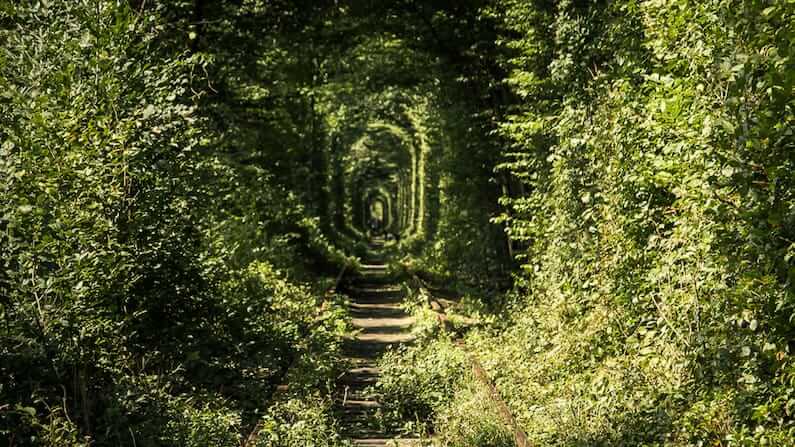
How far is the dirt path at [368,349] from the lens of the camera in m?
8.98

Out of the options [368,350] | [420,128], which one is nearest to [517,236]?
[368,350]

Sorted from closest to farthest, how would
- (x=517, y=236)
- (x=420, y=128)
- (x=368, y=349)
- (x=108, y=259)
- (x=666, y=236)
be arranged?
(x=108, y=259)
(x=666, y=236)
(x=517, y=236)
(x=368, y=349)
(x=420, y=128)

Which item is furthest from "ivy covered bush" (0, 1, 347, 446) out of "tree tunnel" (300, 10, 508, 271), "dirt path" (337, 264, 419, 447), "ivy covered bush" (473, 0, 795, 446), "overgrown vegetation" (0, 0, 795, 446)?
"tree tunnel" (300, 10, 508, 271)

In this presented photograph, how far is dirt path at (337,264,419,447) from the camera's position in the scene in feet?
29.5

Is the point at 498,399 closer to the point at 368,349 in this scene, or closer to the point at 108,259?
the point at 108,259

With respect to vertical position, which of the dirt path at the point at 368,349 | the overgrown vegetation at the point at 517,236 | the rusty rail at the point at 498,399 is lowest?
the dirt path at the point at 368,349

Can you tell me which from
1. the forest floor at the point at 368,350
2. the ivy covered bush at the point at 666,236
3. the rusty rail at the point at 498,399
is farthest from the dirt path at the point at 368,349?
the ivy covered bush at the point at 666,236

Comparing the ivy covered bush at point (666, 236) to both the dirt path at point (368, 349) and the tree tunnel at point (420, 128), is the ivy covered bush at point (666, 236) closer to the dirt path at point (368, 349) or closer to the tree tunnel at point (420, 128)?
the dirt path at point (368, 349)

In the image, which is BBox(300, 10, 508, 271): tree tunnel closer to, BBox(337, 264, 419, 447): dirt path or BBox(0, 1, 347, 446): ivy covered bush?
BBox(337, 264, 419, 447): dirt path

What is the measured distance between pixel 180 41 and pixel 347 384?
21.6 ft

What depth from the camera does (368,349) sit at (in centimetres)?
1504

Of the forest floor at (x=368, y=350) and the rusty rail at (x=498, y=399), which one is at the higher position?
the rusty rail at (x=498, y=399)

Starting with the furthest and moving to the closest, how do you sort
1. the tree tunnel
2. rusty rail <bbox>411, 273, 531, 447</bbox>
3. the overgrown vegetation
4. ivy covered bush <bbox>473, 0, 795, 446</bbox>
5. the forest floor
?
1. the tree tunnel
2. the forest floor
3. rusty rail <bbox>411, 273, 531, 447</bbox>
4. the overgrown vegetation
5. ivy covered bush <bbox>473, 0, 795, 446</bbox>

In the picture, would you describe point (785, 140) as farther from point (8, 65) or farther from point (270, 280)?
point (270, 280)
